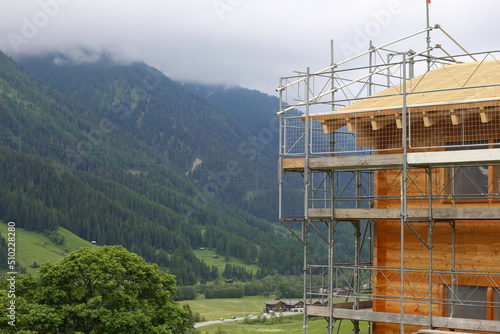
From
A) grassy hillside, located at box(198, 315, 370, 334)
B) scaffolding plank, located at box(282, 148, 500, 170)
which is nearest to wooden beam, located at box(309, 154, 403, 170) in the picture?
scaffolding plank, located at box(282, 148, 500, 170)

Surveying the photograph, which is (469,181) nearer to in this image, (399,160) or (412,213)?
(412,213)

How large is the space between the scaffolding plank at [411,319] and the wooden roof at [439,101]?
6384 mm

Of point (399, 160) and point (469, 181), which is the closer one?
point (399, 160)

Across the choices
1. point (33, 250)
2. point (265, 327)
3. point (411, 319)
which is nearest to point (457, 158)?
point (411, 319)

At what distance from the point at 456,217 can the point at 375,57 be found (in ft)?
32.9

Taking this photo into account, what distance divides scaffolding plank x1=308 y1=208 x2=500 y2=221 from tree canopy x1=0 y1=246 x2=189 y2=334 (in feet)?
50.8

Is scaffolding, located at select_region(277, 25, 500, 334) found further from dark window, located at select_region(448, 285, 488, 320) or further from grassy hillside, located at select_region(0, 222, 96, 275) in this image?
grassy hillside, located at select_region(0, 222, 96, 275)

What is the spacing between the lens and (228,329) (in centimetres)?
14938

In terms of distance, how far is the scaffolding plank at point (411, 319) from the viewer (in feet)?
63.5

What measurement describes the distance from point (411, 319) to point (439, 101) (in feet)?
24.4

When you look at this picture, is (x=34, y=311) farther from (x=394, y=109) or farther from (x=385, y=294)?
(x=394, y=109)

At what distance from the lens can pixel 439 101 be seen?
21.7m

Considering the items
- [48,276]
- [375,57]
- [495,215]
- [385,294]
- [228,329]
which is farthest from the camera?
[228,329]

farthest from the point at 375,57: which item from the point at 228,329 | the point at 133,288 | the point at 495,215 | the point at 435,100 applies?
the point at 228,329
